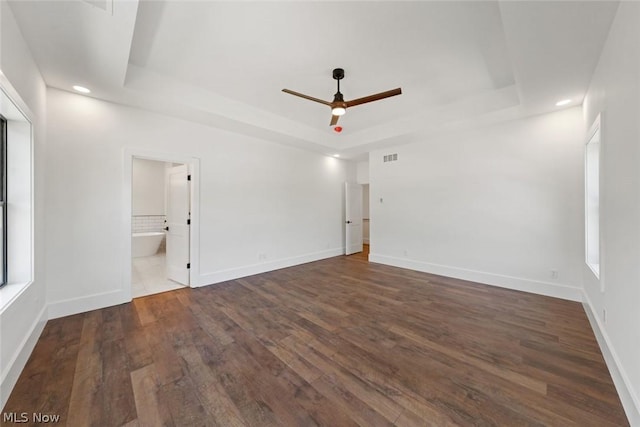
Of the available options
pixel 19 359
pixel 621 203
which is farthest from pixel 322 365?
pixel 621 203

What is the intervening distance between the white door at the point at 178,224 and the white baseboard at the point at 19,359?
176 cm

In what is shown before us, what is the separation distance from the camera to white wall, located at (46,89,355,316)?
3084 millimetres

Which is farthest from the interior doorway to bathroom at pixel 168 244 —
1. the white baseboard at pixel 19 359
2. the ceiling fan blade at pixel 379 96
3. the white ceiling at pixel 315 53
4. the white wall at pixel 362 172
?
the white wall at pixel 362 172

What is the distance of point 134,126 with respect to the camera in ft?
11.8

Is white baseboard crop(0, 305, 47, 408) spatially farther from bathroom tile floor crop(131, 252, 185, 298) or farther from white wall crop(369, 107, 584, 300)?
white wall crop(369, 107, 584, 300)

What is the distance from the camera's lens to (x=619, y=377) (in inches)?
70.6

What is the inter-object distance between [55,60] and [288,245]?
4451 mm

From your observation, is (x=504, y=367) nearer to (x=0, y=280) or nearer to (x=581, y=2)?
(x=581, y=2)

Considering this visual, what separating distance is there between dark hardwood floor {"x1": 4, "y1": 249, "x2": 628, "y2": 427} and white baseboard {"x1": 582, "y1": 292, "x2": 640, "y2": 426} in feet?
0.22

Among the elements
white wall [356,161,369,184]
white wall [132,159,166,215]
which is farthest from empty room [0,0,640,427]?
white wall [132,159,166,215]

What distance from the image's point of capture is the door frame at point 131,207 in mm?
3500

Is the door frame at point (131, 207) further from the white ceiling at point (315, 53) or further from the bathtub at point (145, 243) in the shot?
the bathtub at point (145, 243)

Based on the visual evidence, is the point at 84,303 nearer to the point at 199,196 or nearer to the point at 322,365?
the point at 199,196

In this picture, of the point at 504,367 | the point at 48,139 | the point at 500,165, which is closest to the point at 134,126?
the point at 48,139
